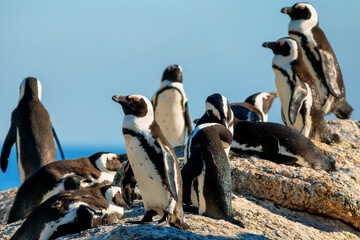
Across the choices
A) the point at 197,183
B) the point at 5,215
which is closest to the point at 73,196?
the point at 197,183

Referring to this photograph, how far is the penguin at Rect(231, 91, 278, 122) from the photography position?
9.53 metres

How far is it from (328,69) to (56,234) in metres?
5.34

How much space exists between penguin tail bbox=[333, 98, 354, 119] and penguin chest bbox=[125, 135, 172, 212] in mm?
5219

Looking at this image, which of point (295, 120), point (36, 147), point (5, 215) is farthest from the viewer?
point (36, 147)

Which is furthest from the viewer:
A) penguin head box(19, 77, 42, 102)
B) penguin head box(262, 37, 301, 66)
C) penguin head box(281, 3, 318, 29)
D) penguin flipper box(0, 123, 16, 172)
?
penguin flipper box(0, 123, 16, 172)

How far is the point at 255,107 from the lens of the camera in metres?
10.3

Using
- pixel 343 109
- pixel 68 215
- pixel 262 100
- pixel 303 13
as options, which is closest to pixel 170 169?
pixel 68 215

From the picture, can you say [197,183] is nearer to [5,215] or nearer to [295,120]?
[5,215]

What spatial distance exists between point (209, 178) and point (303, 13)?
181 inches

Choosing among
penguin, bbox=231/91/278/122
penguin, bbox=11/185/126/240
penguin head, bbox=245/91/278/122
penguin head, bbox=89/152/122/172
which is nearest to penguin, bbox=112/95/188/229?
penguin, bbox=11/185/126/240

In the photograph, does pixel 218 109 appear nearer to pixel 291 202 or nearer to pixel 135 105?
pixel 291 202

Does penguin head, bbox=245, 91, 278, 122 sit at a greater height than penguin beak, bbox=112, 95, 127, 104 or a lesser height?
lesser

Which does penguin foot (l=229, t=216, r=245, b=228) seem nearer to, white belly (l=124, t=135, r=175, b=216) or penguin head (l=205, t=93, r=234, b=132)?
white belly (l=124, t=135, r=175, b=216)

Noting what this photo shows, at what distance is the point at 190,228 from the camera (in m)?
5.04
